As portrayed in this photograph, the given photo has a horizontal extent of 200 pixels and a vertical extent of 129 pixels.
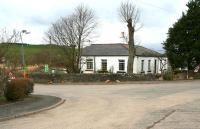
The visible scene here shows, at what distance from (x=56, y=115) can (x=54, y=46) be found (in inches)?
1521

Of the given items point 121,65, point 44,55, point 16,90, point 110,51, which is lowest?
point 16,90

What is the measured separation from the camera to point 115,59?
61.4 meters

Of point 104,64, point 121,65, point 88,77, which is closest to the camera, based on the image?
point 88,77

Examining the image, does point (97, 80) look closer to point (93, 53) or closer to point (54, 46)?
point (54, 46)

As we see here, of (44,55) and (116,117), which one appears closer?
(116,117)

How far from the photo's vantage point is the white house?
61344 millimetres

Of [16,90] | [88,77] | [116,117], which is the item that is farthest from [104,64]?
[116,117]

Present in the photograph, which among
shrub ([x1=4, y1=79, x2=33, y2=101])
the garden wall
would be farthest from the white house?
shrub ([x1=4, y1=79, x2=33, y2=101])

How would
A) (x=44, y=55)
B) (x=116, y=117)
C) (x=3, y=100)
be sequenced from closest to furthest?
(x=116, y=117)
(x=3, y=100)
(x=44, y=55)

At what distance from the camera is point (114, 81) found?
4731 cm

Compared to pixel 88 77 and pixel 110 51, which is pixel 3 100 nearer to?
pixel 88 77

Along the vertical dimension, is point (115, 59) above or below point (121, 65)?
above

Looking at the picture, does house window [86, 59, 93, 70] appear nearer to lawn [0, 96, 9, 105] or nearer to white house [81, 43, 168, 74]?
white house [81, 43, 168, 74]

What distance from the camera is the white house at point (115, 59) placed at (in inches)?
2415
